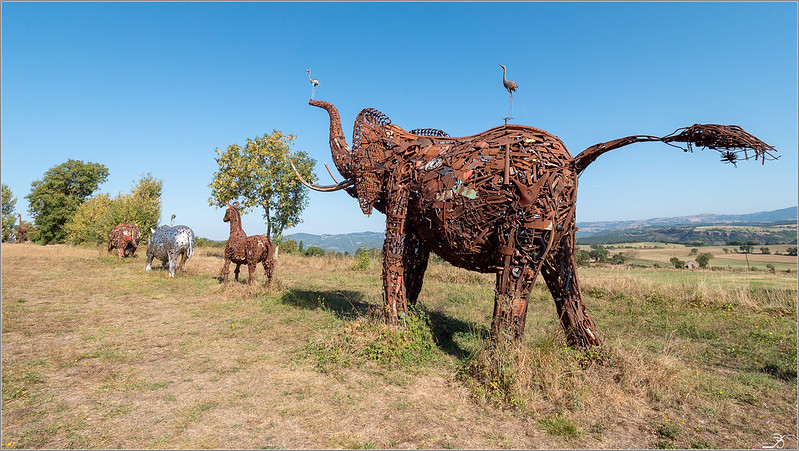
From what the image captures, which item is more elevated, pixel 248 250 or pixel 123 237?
pixel 123 237

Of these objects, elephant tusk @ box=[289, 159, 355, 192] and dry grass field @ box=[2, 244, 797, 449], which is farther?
elephant tusk @ box=[289, 159, 355, 192]

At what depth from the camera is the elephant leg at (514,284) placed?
4027mm

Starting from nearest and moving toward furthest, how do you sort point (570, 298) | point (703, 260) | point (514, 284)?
point (514, 284) → point (570, 298) → point (703, 260)

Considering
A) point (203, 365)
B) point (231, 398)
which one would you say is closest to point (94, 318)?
point (203, 365)

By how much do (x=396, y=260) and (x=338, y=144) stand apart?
7.73ft

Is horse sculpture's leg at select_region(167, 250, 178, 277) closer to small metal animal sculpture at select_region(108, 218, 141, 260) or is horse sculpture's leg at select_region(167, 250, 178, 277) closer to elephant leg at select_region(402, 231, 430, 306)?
small metal animal sculpture at select_region(108, 218, 141, 260)

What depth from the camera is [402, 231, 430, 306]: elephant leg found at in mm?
5246

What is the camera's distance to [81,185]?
3206 cm

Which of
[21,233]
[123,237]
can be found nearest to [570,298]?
[123,237]

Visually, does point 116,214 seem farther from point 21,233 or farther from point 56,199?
point 21,233

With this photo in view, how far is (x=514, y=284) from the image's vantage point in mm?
4082

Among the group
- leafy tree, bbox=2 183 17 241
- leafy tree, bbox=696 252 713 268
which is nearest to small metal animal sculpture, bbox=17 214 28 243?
leafy tree, bbox=2 183 17 241

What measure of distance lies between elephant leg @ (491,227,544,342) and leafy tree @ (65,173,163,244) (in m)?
20.3
